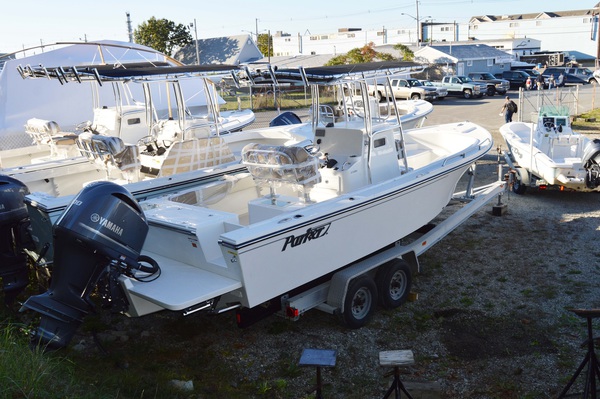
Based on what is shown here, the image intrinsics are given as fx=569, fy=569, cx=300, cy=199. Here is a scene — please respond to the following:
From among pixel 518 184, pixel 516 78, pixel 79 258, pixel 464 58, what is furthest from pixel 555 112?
pixel 464 58

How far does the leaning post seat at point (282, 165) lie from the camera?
5949 millimetres

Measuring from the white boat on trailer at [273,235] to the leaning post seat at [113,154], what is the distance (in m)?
1.60

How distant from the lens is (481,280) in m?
7.24

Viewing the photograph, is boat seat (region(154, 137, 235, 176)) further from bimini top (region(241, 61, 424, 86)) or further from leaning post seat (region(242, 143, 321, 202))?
leaning post seat (region(242, 143, 321, 202))

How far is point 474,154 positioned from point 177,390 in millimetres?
5345

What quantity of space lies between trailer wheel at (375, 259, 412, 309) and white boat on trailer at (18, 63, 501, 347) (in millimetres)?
15

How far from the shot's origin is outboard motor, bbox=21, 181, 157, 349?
470 centimetres

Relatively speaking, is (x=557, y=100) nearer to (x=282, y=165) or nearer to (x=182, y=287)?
(x=282, y=165)

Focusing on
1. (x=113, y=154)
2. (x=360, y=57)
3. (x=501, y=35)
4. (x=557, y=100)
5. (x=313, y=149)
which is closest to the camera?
(x=313, y=149)

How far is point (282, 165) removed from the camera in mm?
5945

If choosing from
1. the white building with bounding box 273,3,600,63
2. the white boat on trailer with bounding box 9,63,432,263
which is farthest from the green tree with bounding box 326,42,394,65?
the white boat on trailer with bounding box 9,63,432,263

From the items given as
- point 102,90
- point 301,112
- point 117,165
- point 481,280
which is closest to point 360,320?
point 481,280

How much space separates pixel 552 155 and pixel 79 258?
9647 millimetres

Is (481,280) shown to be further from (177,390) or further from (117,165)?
(117,165)
